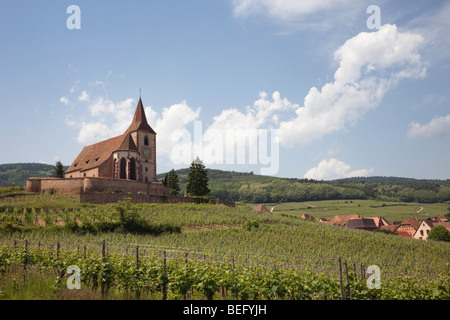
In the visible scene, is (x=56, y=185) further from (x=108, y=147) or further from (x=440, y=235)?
(x=440, y=235)

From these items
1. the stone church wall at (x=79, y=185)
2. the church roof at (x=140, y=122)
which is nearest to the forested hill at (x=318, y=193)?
the church roof at (x=140, y=122)

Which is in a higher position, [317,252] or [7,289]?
[7,289]

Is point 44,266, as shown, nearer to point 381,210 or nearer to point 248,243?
point 248,243

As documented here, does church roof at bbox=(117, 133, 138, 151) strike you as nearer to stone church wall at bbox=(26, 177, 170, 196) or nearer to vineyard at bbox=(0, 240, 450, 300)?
stone church wall at bbox=(26, 177, 170, 196)

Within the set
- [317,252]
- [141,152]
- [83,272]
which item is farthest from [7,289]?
[141,152]

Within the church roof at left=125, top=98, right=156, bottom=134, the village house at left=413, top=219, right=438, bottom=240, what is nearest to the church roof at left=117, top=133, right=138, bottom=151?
the church roof at left=125, top=98, right=156, bottom=134

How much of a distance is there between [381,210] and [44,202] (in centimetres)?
9492

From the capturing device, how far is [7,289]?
11.2 metres

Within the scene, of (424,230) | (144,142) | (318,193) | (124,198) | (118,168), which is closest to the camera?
(124,198)

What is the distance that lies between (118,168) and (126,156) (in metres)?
2.12

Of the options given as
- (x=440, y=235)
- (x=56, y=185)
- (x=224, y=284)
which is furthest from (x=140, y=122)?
(x=224, y=284)

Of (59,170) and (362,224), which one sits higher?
(59,170)

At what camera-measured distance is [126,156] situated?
5572cm

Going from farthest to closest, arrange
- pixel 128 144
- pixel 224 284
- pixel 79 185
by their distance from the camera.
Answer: pixel 128 144
pixel 79 185
pixel 224 284
